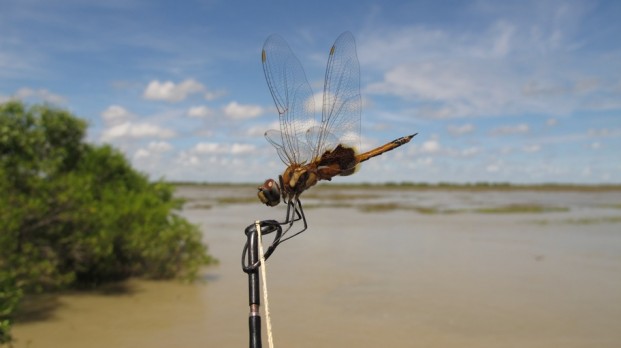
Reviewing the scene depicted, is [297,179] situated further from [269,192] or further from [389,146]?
[389,146]

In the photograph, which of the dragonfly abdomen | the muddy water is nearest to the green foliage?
the muddy water

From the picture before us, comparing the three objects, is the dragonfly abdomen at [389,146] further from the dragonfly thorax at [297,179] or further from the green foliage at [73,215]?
the green foliage at [73,215]

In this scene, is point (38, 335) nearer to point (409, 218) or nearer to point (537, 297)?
point (537, 297)

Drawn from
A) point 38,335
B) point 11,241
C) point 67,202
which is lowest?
point 38,335

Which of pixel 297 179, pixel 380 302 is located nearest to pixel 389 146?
pixel 297 179

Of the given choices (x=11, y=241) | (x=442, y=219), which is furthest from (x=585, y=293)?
(x=442, y=219)
